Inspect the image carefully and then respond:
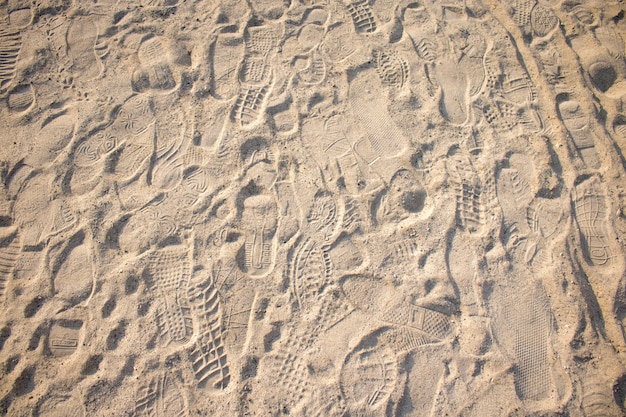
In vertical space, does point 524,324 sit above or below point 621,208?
below

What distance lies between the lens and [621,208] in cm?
275

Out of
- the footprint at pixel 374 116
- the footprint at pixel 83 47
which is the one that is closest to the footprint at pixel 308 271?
the footprint at pixel 374 116

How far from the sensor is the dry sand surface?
2.46 meters

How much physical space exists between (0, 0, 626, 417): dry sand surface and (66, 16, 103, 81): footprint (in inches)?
0.5

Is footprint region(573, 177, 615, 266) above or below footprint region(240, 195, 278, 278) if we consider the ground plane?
below

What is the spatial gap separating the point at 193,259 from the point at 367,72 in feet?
5.49

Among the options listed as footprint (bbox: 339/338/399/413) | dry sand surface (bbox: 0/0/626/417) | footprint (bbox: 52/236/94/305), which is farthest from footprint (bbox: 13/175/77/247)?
footprint (bbox: 339/338/399/413)

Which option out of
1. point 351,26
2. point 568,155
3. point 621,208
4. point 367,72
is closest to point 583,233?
point 621,208

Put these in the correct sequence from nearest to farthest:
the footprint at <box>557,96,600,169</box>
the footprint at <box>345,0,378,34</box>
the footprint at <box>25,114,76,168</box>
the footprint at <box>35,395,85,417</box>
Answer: the footprint at <box>35,395,85,417</box>
the footprint at <box>25,114,76,168</box>
the footprint at <box>557,96,600,169</box>
the footprint at <box>345,0,378,34</box>

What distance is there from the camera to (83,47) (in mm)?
2918

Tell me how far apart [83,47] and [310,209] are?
1914 mm

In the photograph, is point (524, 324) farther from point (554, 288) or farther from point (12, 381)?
point (12, 381)

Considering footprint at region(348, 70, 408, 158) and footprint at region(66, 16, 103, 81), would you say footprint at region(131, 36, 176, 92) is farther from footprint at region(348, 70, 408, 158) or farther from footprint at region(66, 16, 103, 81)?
footprint at region(348, 70, 408, 158)

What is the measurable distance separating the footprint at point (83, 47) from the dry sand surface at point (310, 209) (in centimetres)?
1
